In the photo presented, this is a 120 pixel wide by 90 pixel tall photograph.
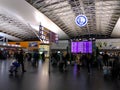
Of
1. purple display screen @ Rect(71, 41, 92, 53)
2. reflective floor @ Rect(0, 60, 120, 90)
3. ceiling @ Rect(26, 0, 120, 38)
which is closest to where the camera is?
reflective floor @ Rect(0, 60, 120, 90)

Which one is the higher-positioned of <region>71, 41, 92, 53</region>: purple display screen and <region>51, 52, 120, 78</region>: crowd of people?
<region>71, 41, 92, 53</region>: purple display screen

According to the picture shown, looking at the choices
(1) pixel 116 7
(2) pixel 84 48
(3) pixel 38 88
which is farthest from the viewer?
(1) pixel 116 7

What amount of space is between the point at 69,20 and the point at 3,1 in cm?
1859

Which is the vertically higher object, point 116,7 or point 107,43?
point 116,7

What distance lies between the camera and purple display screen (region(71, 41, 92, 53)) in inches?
977

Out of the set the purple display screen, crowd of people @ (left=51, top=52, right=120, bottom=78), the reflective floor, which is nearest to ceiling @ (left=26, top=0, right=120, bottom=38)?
the purple display screen

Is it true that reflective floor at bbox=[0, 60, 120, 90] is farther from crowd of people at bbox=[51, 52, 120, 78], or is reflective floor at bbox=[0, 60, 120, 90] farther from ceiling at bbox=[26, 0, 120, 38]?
ceiling at bbox=[26, 0, 120, 38]

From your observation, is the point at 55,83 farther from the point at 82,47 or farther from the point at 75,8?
the point at 75,8

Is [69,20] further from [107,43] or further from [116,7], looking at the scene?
[107,43]

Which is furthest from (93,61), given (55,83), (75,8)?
(55,83)

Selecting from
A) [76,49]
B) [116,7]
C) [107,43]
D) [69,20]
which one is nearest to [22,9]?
[76,49]

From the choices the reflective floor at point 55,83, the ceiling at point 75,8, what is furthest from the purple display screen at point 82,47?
the reflective floor at point 55,83

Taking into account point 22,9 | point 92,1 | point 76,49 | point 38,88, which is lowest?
point 38,88

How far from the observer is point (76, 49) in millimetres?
25734
